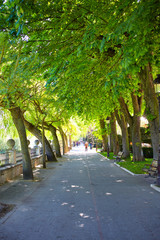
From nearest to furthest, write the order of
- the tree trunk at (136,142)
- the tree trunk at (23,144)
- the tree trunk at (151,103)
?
the tree trunk at (151,103) < the tree trunk at (23,144) < the tree trunk at (136,142)

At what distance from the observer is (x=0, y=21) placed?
6188mm

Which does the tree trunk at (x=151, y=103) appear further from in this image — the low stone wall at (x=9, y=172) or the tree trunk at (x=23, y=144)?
the low stone wall at (x=9, y=172)

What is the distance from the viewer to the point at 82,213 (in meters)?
5.91

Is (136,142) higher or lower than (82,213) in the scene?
higher

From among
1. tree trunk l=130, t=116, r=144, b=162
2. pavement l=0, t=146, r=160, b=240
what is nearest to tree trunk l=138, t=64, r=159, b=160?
pavement l=0, t=146, r=160, b=240

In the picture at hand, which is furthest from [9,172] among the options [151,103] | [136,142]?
[136,142]

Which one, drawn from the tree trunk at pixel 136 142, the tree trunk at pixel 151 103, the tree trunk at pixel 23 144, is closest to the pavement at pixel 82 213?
the tree trunk at pixel 23 144

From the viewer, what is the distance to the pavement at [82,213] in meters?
4.60

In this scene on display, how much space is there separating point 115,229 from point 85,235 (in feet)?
2.35

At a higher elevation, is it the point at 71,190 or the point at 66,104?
the point at 66,104

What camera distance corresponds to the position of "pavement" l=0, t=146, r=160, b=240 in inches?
181

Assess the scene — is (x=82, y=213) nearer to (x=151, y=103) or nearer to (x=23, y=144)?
(x=23, y=144)

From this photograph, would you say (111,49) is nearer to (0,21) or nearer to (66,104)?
(66,104)

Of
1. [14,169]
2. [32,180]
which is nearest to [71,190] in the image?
[32,180]
